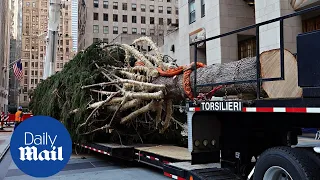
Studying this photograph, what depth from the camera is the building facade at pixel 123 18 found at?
6988 centimetres

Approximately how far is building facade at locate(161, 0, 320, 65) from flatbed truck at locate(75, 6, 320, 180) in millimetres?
8921

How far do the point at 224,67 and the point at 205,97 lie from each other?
71cm

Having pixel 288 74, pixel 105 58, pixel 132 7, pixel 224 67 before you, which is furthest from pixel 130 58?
pixel 132 7

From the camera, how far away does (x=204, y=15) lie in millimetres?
25188

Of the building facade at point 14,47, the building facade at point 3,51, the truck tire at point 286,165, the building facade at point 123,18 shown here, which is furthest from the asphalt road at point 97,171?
the building facade at point 14,47

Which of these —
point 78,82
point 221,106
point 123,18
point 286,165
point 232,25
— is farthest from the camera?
point 123,18

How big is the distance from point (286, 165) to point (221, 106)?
3.78ft

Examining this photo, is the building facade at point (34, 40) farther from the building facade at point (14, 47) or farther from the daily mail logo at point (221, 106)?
the daily mail logo at point (221, 106)

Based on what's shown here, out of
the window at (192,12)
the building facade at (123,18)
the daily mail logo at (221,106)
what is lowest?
the daily mail logo at (221,106)

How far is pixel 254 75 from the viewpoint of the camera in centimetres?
476

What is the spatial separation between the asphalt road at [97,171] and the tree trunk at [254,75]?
2746mm

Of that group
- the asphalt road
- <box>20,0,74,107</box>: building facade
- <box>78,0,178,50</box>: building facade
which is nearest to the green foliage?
the asphalt road

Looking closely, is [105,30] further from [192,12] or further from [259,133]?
[259,133]

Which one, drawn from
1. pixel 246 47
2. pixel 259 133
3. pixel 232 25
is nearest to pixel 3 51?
pixel 232 25
